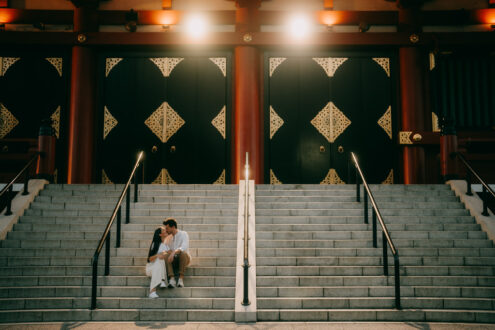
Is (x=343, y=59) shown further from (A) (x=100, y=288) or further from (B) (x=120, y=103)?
(A) (x=100, y=288)

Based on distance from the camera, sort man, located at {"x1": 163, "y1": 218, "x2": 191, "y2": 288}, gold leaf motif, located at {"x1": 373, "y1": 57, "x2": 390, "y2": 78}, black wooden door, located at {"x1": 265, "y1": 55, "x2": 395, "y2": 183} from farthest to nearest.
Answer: gold leaf motif, located at {"x1": 373, "y1": 57, "x2": 390, "y2": 78} < black wooden door, located at {"x1": 265, "y1": 55, "x2": 395, "y2": 183} < man, located at {"x1": 163, "y1": 218, "x2": 191, "y2": 288}

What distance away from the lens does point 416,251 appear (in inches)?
269

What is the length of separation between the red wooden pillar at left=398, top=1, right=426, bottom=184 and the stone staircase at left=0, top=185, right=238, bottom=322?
16.3 ft

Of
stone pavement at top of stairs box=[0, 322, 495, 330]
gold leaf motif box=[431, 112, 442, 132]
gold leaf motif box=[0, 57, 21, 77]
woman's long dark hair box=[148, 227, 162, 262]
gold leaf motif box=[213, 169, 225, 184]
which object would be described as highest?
gold leaf motif box=[0, 57, 21, 77]

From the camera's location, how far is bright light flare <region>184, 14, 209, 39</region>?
11500mm

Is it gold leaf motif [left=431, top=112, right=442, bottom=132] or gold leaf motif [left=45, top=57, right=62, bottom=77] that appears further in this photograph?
gold leaf motif [left=45, top=57, right=62, bottom=77]

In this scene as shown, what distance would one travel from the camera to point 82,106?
36.8ft

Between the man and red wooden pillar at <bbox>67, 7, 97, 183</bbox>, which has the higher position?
red wooden pillar at <bbox>67, 7, 97, 183</bbox>

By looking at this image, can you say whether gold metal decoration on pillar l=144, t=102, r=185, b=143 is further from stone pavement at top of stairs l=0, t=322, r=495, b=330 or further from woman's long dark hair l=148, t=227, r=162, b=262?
stone pavement at top of stairs l=0, t=322, r=495, b=330

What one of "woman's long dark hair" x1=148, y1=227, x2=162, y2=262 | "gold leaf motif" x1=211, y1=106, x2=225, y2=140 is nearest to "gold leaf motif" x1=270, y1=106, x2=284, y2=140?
"gold leaf motif" x1=211, y1=106, x2=225, y2=140

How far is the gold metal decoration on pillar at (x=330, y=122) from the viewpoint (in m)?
11.6

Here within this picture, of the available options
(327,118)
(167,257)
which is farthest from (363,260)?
(327,118)

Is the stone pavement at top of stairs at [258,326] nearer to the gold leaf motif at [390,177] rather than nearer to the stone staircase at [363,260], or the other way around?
the stone staircase at [363,260]

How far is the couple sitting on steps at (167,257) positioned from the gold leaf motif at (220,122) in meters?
5.60
